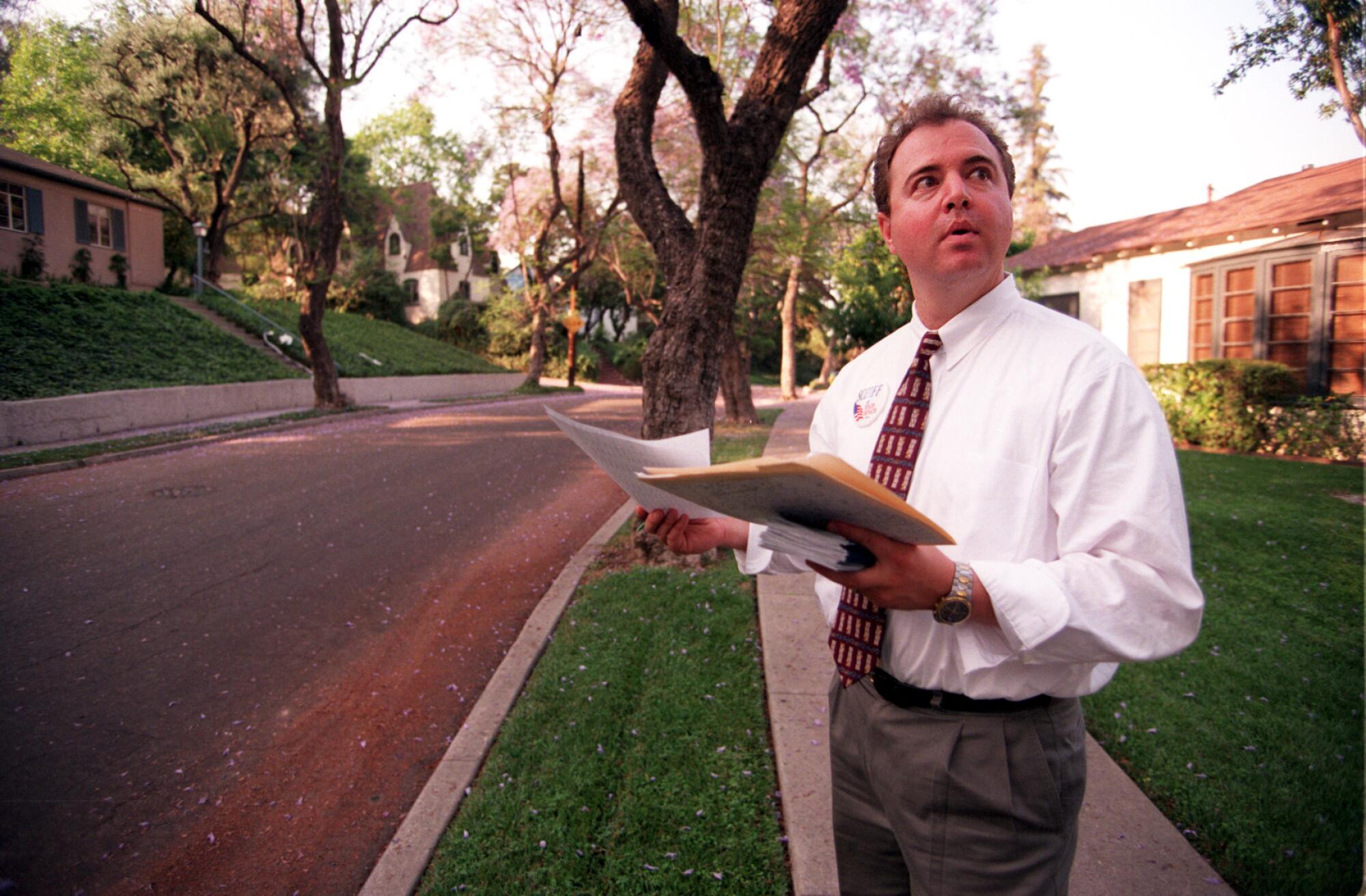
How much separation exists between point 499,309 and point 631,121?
115ft

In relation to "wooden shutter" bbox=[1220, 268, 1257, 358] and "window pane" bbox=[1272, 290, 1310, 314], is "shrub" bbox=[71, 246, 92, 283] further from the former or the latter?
"window pane" bbox=[1272, 290, 1310, 314]

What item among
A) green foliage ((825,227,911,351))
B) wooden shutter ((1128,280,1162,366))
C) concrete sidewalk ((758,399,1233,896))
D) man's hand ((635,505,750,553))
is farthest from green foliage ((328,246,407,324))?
man's hand ((635,505,750,553))

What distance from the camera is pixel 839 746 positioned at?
177 cm

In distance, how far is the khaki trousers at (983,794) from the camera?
1.45 m

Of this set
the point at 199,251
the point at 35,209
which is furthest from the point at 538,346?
the point at 35,209

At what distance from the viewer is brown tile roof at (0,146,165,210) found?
27.7ft

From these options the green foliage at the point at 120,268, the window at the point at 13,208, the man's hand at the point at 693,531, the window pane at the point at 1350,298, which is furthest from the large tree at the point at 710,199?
the green foliage at the point at 120,268

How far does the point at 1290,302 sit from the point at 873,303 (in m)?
6.43

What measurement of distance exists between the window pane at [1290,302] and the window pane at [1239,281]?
454 mm

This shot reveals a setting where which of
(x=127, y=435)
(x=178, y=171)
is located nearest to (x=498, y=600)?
(x=127, y=435)

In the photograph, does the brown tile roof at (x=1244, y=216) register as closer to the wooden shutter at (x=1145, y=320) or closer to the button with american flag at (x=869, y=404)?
the wooden shutter at (x=1145, y=320)

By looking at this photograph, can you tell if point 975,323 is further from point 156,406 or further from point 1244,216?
point 156,406

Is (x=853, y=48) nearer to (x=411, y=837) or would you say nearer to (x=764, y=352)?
(x=411, y=837)

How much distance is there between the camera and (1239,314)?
43.2ft
